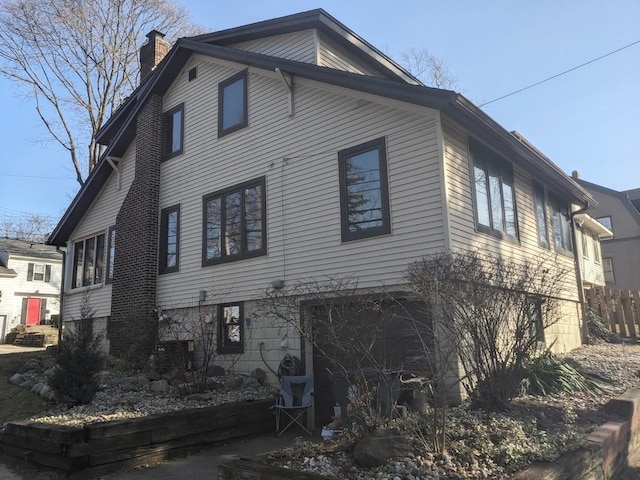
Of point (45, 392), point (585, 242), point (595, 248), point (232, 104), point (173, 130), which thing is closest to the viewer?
point (45, 392)

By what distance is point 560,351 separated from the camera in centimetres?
1177

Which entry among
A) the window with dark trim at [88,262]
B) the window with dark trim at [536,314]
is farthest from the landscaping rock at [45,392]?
the window with dark trim at [536,314]

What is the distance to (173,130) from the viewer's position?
13.9 meters

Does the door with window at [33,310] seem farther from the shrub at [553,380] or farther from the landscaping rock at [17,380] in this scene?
the shrub at [553,380]

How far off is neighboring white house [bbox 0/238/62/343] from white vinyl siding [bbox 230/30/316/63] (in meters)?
27.8

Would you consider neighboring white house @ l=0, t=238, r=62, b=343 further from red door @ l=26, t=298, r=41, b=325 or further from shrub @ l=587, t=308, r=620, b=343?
shrub @ l=587, t=308, r=620, b=343

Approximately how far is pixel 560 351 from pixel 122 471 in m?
9.73

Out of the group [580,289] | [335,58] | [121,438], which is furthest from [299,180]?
[580,289]

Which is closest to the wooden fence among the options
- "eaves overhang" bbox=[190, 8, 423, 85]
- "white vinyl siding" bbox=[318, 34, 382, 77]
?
"eaves overhang" bbox=[190, 8, 423, 85]

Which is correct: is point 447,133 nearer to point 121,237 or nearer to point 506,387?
point 506,387

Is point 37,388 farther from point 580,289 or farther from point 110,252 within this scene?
point 580,289

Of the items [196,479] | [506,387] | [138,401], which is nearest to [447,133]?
[506,387]

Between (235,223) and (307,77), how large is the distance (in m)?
3.55

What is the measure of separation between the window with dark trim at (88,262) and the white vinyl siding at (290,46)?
797cm
